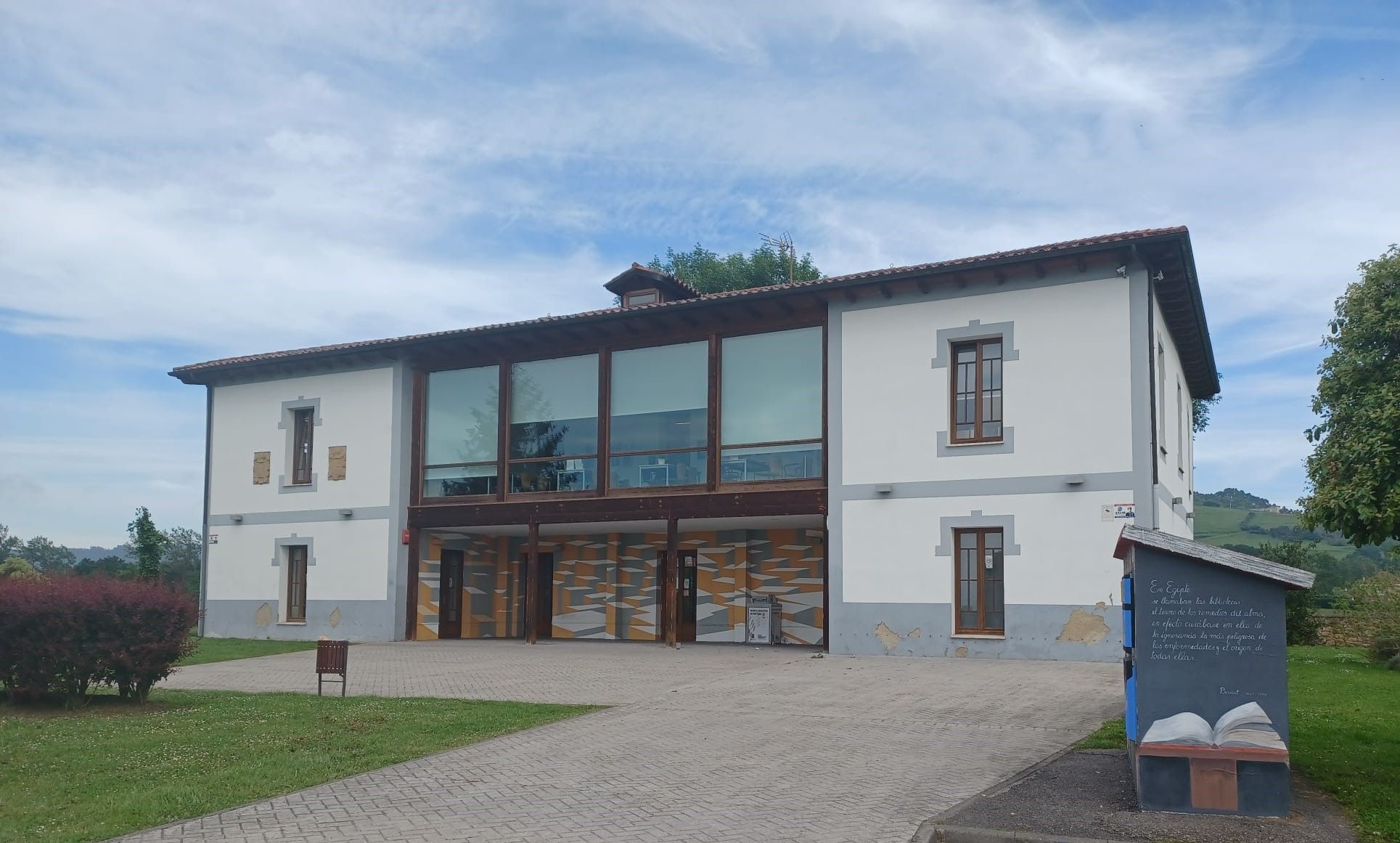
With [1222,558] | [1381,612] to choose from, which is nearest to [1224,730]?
[1222,558]

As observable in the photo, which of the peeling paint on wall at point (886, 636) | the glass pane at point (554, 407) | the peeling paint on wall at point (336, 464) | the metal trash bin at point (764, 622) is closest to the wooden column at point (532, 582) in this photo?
the glass pane at point (554, 407)

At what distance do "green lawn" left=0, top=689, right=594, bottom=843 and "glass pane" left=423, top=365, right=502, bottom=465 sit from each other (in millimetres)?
9953

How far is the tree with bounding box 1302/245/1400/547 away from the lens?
8.11 meters

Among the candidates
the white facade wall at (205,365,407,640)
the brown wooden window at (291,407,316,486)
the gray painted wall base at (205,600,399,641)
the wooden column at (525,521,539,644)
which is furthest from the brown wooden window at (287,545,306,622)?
the wooden column at (525,521,539,644)

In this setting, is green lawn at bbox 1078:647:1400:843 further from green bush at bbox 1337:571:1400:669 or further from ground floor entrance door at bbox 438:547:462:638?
ground floor entrance door at bbox 438:547:462:638

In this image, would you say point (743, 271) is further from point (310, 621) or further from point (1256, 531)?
point (1256, 531)

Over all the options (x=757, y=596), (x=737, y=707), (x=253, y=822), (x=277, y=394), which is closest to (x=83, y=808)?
(x=253, y=822)

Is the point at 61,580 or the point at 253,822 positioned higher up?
the point at 61,580

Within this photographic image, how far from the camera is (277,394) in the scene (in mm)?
26469

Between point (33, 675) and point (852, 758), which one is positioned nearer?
point (852, 758)

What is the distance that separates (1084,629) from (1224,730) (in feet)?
34.6

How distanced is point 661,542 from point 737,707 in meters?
12.6

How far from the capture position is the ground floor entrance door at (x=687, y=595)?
2497 cm

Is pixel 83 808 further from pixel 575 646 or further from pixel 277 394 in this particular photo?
pixel 277 394
